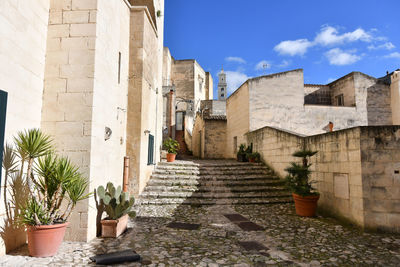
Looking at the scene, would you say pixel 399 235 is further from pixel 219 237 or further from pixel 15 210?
pixel 15 210

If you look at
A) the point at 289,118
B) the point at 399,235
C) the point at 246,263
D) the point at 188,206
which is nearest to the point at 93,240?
the point at 246,263

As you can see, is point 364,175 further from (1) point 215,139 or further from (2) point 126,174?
(1) point 215,139

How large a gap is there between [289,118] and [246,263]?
1065cm

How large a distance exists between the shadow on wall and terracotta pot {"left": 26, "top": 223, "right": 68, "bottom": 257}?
35 centimetres

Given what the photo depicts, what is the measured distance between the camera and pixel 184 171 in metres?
8.83

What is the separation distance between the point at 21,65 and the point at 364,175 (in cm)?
608

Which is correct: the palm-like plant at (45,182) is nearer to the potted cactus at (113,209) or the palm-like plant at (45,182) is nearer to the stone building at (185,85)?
the potted cactus at (113,209)

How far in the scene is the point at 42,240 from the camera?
3.23 meters

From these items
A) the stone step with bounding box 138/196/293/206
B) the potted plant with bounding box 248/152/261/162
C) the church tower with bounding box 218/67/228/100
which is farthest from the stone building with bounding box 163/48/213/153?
the stone step with bounding box 138/196/293/206

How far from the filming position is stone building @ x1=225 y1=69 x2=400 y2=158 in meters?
12.6

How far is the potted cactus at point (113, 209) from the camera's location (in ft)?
13.7

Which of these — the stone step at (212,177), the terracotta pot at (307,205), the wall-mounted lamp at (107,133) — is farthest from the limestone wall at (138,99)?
the terracotta pot at (307,205)

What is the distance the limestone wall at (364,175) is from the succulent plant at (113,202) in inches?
169

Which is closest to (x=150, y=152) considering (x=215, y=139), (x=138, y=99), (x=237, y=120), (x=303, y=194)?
(x=138, y=99)
